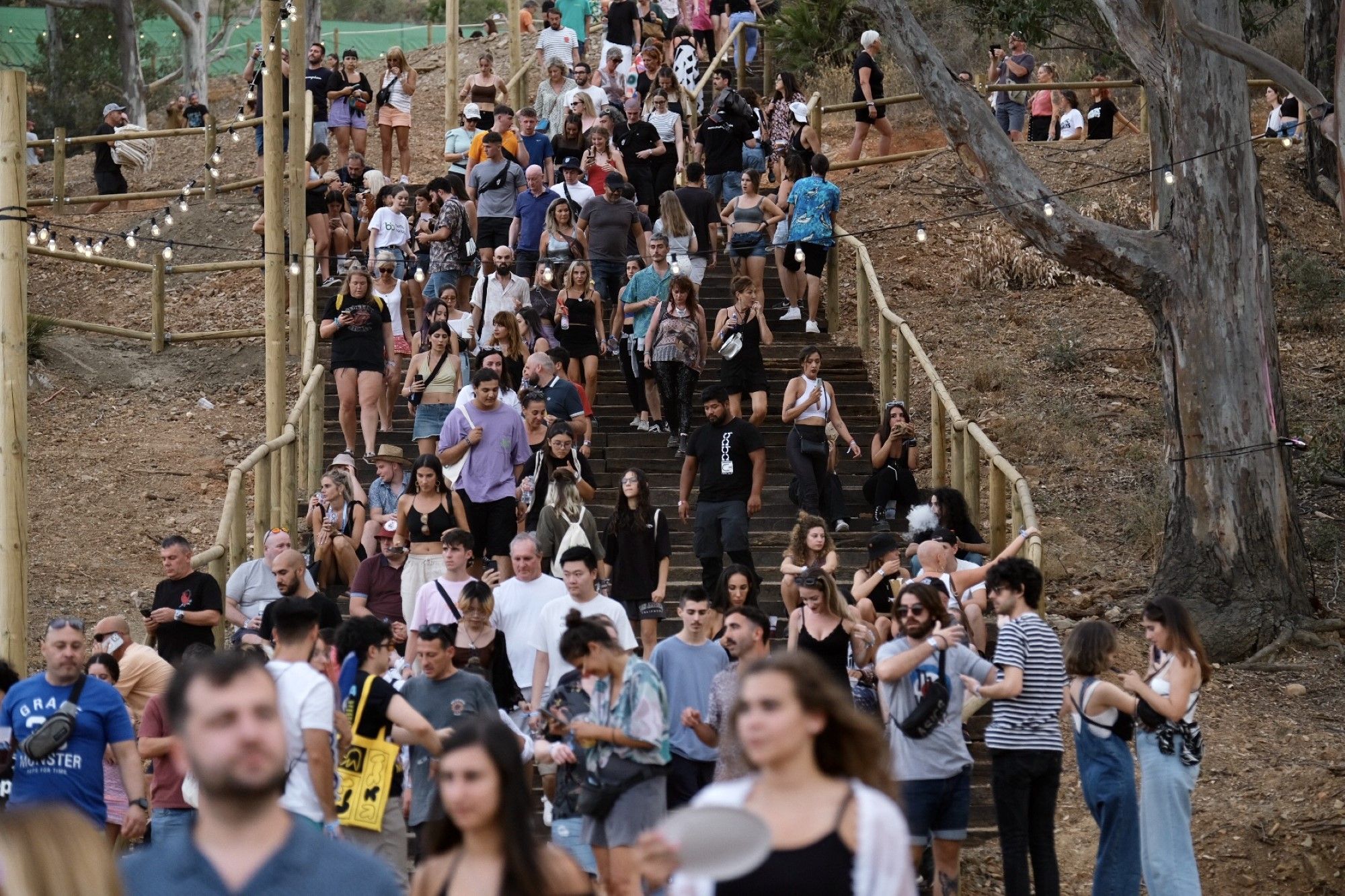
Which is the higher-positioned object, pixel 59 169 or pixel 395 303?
pixel 59 169

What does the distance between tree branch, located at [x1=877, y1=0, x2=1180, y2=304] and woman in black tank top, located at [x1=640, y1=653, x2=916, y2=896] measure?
33.2 feet

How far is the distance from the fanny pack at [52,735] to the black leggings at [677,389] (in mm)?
7369

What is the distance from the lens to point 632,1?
2439cm

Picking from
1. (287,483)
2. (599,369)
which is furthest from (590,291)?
(287,483)

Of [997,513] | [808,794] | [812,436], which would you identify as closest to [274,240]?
[812,436]

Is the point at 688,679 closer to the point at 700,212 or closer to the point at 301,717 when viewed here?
the point at 301,717

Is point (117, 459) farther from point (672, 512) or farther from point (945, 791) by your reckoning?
point (945, 791)

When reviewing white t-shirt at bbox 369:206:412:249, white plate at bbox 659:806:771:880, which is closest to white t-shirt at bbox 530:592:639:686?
white plate at bbox 659:806:771:880

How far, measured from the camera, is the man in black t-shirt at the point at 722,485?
1280 cm

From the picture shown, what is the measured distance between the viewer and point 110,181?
26.0 m

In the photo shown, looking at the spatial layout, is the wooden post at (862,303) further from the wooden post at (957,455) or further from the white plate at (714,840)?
the white plate at (714,840)

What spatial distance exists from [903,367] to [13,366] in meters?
7.58

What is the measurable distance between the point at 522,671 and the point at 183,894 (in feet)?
20.1

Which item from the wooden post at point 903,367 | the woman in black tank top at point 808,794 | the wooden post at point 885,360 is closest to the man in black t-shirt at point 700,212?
the wooden post at point 885,360
